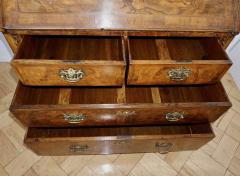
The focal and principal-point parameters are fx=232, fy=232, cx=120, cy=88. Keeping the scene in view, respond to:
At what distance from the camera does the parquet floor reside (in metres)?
1.15

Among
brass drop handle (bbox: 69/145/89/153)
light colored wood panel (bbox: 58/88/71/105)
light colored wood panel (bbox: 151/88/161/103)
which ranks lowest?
brass drop handle (bbox: 69/145/89/153)

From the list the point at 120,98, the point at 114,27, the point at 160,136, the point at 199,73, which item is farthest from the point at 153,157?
the point at 114,27

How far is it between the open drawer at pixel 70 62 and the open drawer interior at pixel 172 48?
81 millimetres

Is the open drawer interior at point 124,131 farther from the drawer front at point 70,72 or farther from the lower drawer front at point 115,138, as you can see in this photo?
the drawer front at point 70,72

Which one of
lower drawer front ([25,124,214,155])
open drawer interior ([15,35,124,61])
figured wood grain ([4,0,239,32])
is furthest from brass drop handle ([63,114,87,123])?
figured wood grain ([4,0,239,32])

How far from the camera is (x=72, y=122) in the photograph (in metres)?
0.86

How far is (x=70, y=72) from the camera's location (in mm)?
725

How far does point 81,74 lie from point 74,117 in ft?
0.63

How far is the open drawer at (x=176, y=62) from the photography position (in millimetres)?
719

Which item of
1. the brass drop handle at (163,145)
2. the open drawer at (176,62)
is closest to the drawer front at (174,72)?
the open drawer at (176,62)

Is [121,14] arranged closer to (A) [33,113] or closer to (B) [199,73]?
(B) [199,73]

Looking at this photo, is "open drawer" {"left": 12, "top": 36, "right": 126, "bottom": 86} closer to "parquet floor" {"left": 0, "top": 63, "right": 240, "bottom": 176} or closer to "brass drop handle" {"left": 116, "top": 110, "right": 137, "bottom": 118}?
"brass drop handle" {"left": 116, "top": 110, "right": 137, "bottom": 118}

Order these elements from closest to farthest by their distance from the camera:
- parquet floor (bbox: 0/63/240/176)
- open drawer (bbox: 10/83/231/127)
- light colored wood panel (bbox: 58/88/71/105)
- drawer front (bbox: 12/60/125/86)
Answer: drawer front (bbox: 12/60/125/86) < open drawer (bbox: 10/83/231/127) < light colored wood panel (bbox: 58/88/71/105) < parquet floor (bbox: 0/63/240/176)

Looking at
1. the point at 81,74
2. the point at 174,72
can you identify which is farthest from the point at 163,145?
the point at 81,74
